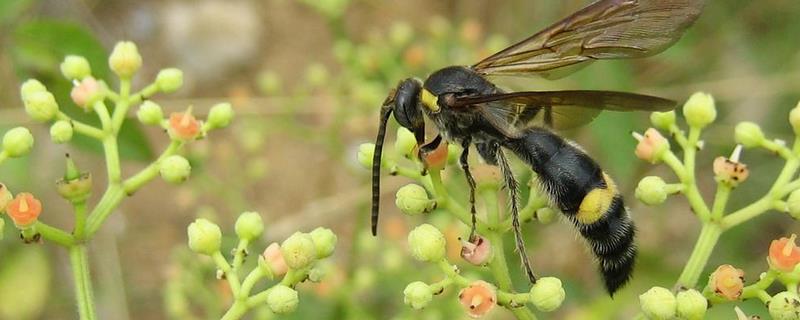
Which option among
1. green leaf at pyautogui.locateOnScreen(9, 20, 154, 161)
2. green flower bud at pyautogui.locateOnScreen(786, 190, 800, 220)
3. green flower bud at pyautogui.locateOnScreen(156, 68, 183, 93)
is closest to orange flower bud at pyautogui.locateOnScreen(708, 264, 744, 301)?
green flower bud at pyautogui.locateOnScreen(786, 190, 800, 220)

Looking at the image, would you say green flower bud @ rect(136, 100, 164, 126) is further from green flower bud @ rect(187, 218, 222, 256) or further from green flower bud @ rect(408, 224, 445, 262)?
green flower bud @ rect(408, 224, 445, 262)

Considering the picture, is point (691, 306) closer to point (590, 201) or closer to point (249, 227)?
point (590, 201)

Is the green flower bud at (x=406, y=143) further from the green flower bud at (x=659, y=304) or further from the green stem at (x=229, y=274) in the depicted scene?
the green flower bud at (x=659, y=304)

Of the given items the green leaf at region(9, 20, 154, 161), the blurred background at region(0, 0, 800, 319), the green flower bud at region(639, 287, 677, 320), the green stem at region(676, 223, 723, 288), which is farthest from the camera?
the blurred background at region(0, 0, 800, 319)

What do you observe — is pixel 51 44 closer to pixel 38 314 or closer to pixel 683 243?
pixel 38 314

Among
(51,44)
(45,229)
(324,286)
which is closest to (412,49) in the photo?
(324,286)
